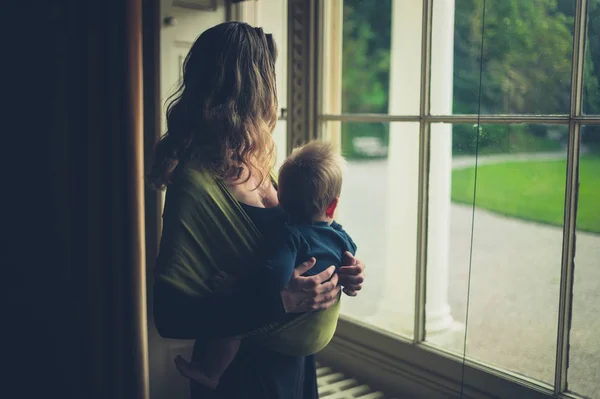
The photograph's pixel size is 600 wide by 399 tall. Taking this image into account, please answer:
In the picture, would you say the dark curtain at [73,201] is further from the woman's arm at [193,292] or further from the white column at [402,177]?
the white column at [402,177]

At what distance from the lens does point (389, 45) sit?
7.40 feet

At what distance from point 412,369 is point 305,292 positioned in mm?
982

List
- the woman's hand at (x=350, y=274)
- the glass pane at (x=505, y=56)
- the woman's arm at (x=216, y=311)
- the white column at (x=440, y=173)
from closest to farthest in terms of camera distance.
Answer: the woman's arm at (x=216, y=311) < the woman's hand at (x=350, y=274) < the glass pane at (x=505, y=56) < the white column at (x=440, y=173)

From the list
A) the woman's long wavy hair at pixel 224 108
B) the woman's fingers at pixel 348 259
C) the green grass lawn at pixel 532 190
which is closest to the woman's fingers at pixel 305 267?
the woman's fingers at pixel 348 259

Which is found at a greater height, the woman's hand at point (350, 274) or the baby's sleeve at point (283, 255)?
the baby's sleeve at point (283, 255)

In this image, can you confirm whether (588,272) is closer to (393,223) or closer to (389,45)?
(393,223)

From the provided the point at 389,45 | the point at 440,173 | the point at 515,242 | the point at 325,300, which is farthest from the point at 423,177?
the point at 325,300

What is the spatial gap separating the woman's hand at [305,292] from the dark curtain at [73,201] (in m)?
0.80

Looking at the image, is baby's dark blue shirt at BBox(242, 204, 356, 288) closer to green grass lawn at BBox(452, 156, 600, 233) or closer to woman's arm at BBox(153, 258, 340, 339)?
woman's arm at BBox(153, 258, 340, 339)

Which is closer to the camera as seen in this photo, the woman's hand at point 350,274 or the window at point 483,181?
the woman's hand at point 350,274

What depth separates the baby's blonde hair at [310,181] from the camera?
124 centimetres

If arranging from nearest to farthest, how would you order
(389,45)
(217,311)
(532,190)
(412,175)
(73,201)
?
(217,311) < (532,190) < (73,201) < (412,175) < (389,45)

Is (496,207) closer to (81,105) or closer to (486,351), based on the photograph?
(486,351)

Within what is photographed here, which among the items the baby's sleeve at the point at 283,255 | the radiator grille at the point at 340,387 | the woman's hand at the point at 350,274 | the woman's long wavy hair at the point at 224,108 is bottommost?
the radiator grille at the point at 340,387
